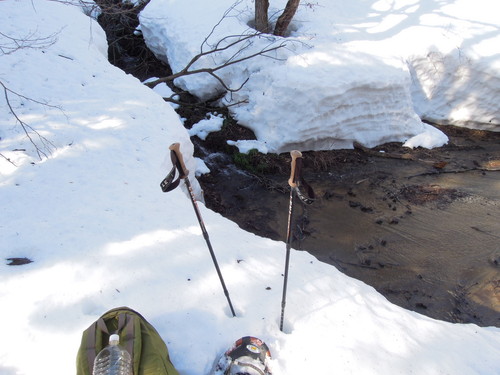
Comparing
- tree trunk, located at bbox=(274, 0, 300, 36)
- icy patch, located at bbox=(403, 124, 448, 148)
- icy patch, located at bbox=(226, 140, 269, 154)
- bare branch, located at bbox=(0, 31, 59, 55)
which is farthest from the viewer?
tree trunk, located at bbox=(274, 0, 300, 36)

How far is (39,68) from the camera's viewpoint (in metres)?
5.07

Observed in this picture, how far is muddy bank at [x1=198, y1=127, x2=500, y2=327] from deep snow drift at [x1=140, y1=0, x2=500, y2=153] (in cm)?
48

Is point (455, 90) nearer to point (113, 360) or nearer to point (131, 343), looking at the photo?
point (131, 343)

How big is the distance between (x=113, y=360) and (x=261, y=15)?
770 centimetres

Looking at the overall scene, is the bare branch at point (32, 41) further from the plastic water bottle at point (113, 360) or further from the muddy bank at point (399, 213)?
the plastic water bottle at point (113, 360)

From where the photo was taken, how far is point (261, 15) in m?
7.87

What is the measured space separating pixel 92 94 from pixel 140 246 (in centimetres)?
298

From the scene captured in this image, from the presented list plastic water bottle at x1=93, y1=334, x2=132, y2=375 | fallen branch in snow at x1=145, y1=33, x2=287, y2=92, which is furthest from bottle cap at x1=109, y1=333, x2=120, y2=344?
fallen branch in snow at x1=145, y1=33, x2=287, y2=92

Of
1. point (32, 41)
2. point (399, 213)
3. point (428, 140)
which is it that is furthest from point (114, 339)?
point (428, 140)

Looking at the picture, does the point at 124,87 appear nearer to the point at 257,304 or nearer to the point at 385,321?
the point at 257,304

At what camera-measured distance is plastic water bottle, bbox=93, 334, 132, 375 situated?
5.70 ft

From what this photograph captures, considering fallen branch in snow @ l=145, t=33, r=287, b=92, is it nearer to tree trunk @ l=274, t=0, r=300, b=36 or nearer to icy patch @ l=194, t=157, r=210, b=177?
tree trunk @ l=274, t=0, r=300, b=36

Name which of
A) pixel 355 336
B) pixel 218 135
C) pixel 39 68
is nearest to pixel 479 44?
pixel 218 135

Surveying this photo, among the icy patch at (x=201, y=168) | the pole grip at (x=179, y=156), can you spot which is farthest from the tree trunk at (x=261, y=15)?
the pole grip at (x=179, y=156)
